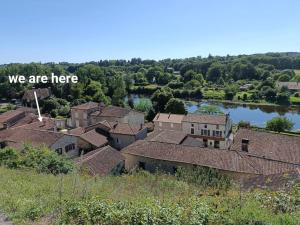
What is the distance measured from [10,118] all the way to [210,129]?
73.0 feet

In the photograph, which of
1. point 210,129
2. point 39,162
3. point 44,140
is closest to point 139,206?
point 39,162

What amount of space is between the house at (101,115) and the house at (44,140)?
941 cm

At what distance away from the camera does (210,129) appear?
32938 mm

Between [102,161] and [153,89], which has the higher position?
[102,161]

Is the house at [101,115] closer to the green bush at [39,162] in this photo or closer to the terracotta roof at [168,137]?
the terracotta roof at [168,137]

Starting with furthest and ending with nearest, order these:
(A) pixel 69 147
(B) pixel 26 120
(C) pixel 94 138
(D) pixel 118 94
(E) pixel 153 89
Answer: (E) pixel 153 89 < (D) pixel 118 94 < (B) pixel 26 120 < (C) pixel 94 138 < (A) pixel 69 147

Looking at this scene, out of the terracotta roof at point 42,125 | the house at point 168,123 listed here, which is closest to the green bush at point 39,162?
the terracotta roof at point 42,125

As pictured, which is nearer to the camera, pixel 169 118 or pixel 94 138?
pixel 94 138

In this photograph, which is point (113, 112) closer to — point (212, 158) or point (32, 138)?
point (32, 138)

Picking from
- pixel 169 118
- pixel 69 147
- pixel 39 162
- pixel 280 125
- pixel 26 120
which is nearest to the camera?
pixel 39 162

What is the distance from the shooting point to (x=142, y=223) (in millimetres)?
5719

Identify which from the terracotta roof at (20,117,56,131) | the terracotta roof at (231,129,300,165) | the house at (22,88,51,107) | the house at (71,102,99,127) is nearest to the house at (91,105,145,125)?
the house at (71,102,99,127)

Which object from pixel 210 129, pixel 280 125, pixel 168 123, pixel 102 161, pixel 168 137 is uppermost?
pixel 102 161

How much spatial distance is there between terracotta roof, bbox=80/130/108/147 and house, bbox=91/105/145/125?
6094 mm
